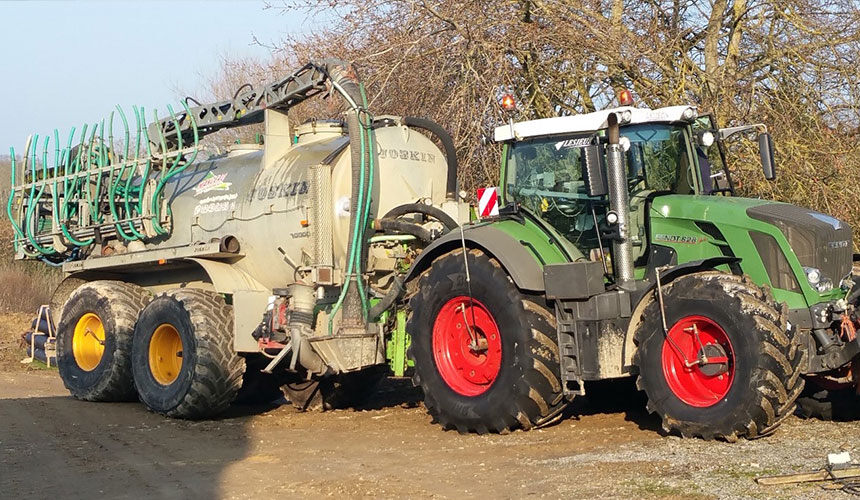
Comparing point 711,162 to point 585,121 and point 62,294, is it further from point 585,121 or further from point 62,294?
point 62,294

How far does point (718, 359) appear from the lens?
285 inches

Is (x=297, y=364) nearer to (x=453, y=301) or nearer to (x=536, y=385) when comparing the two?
(x=453, y=301)

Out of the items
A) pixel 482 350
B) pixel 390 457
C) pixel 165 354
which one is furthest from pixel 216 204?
pixel 390 457

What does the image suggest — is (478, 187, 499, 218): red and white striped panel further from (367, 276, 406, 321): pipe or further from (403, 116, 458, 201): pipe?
(403, 116, 458, 201): pipe

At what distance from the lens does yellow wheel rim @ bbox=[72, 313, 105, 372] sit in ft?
40.2

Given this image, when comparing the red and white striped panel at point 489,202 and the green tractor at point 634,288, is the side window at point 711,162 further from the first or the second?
the red and white striped panel at point 489,202

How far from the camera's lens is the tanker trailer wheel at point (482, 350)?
802cm

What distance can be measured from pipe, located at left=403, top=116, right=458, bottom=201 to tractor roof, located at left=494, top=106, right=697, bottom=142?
5.33ft

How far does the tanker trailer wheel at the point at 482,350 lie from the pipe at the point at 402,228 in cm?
80

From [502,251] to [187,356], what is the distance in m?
3.80

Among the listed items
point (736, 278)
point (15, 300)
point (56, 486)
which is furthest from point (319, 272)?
point (15, 300)

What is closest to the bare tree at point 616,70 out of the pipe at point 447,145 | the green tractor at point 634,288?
the pipe at point 447,145

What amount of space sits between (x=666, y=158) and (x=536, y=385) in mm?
2040

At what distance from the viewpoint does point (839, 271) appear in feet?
25.1
